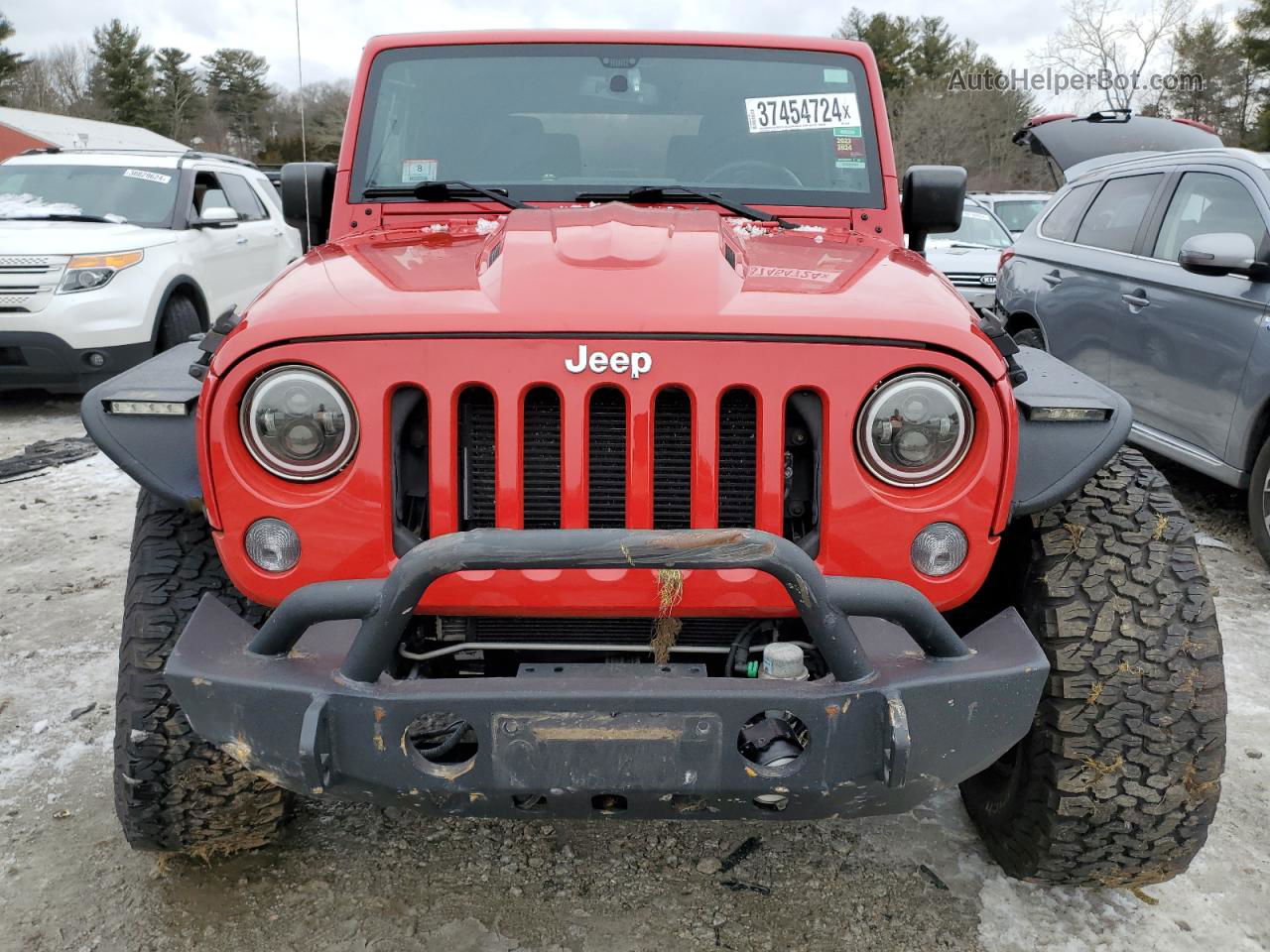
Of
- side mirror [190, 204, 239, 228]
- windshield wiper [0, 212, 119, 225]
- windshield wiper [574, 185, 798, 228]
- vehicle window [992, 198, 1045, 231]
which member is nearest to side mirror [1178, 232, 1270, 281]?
windshield wiper [574, 185, 798, 228]

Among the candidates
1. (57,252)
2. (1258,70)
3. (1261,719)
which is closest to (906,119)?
(1258,70)

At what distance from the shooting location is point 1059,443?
6.68ft

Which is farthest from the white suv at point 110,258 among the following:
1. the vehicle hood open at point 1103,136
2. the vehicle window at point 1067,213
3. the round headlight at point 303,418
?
the vehicle hood open at point 1103,136

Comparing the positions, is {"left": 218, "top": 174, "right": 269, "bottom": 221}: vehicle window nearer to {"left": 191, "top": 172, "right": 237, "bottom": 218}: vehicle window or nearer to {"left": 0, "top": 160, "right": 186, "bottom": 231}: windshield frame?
{"left": 191, "top": 172, "right": 237, "bottom": 218}: vehicle window

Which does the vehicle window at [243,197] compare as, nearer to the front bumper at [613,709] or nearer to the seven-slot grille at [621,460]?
the seven-slot grille at [621,460]

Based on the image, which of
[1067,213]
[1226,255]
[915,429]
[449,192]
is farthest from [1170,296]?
[915,429]

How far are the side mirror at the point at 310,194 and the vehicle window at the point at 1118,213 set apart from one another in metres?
4.07

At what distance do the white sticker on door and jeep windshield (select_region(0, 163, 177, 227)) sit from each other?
5.48 meters

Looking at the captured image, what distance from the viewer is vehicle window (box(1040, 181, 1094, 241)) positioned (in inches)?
236

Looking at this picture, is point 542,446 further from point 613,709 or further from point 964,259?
point 964,259

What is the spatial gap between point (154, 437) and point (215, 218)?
649 cm

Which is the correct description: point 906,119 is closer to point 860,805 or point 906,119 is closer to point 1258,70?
point 1258,70

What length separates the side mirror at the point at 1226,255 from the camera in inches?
167

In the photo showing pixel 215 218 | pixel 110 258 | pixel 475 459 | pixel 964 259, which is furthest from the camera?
pixel 964 259
